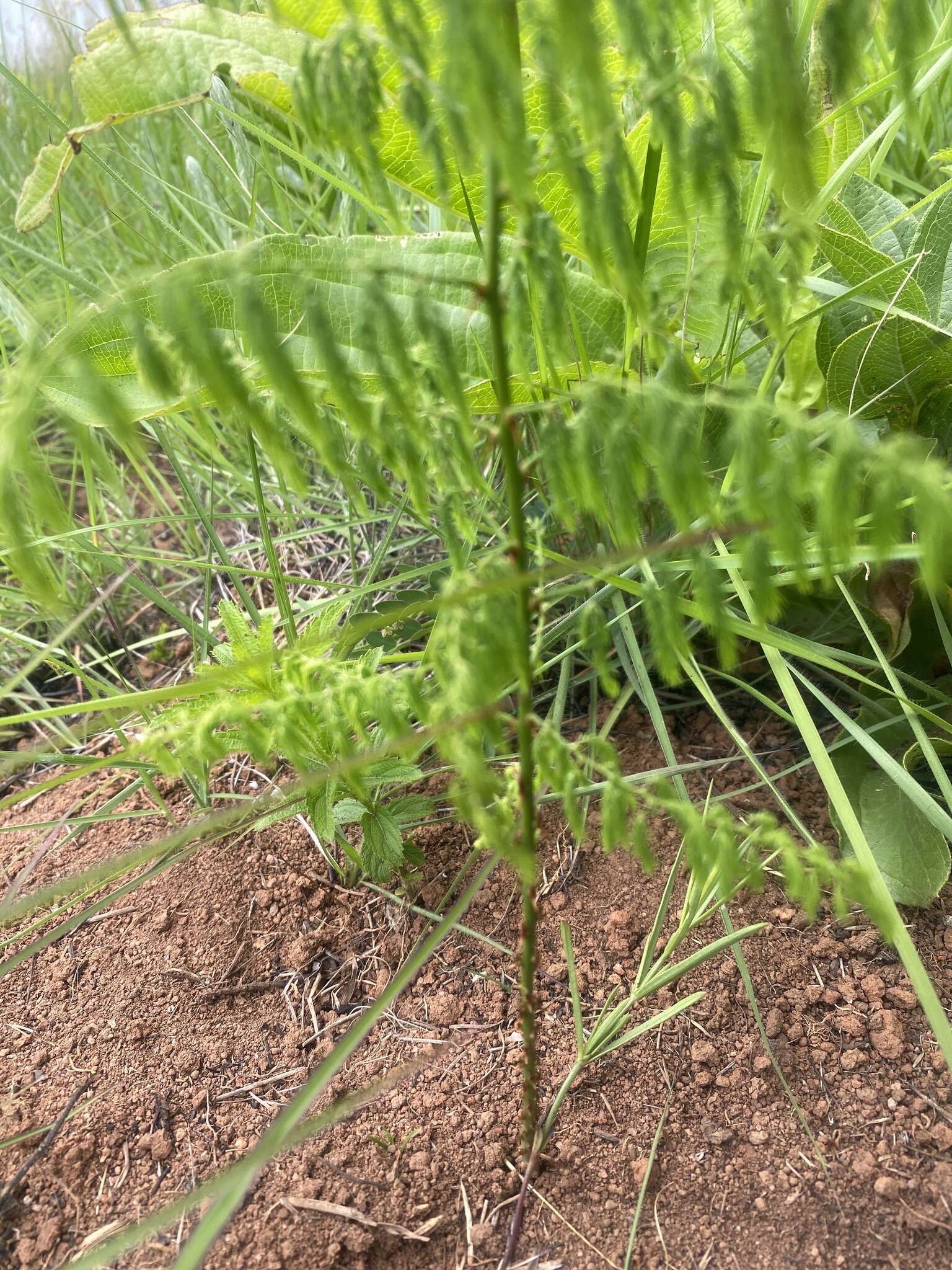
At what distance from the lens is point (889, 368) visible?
126 cm

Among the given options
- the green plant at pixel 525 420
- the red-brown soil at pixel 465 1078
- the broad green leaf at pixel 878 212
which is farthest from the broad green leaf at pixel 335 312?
the red-brown soil at pixel 465 1078

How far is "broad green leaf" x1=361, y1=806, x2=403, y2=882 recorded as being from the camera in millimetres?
1125

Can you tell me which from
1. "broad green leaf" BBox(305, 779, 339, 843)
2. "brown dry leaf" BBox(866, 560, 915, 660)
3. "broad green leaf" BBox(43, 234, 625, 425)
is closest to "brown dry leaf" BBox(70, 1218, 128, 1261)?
"broad green leaf" BBox(305, 779, 339, 843)

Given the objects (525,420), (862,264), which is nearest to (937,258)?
(862,264)

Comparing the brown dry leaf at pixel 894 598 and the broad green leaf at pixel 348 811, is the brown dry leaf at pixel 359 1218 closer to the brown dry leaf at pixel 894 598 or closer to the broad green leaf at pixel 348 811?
the broad green leaf at pixel 348 811

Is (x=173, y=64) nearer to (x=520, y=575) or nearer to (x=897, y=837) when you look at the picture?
(x=520, y=575)

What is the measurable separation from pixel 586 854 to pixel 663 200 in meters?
0.91

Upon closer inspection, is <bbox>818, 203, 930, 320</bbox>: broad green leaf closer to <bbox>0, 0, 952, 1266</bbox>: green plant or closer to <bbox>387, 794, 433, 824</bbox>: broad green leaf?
<bbox>0, 0, 952, 1266</bbox>: green plant

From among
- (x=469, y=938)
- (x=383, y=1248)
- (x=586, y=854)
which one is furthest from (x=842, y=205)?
(x=383, y=1248)

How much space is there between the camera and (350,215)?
1795mm

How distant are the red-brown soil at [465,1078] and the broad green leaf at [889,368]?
56cm

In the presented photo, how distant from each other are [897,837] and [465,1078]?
61 cm

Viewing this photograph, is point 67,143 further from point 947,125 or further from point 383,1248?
point 947,125

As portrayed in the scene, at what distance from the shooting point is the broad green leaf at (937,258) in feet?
3.95
